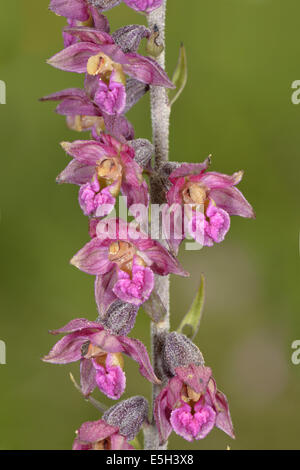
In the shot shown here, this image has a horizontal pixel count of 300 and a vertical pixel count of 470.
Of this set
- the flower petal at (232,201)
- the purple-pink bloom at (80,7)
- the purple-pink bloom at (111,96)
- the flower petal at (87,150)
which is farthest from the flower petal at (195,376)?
the purple-pink bloom at (80,7)

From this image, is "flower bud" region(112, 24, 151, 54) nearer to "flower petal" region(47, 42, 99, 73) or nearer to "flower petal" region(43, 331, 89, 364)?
"flower petal" region(47, 42, 99, 73)

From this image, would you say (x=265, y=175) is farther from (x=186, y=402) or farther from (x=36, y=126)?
(x=186, y=402)

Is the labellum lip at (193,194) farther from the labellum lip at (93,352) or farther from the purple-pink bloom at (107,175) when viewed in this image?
the labellum lip at (93,352)

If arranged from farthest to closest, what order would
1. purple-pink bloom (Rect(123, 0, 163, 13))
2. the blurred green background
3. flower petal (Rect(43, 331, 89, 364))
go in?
the blurred green background, flower petal (Rect(43, 331, 89, 364)), purple-pink bloom (Rect(123, 0, 163, 13))

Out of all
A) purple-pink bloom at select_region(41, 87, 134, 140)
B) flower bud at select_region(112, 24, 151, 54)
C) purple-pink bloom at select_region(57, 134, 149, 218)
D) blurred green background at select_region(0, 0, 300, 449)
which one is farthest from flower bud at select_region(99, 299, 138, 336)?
blurred green background at select_region(0, 0, 300, 449)

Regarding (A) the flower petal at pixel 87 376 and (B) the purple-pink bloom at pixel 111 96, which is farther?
(A) the flower petal at pixel 87 376
